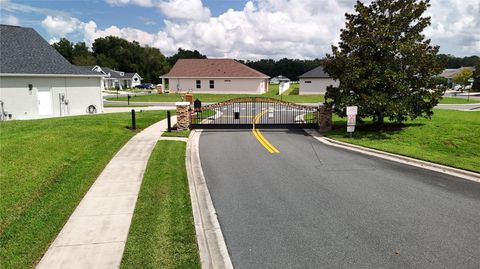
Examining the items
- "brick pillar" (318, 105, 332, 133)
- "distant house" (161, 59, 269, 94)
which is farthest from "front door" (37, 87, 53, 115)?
"distant house" (161, 59, 269, 94)

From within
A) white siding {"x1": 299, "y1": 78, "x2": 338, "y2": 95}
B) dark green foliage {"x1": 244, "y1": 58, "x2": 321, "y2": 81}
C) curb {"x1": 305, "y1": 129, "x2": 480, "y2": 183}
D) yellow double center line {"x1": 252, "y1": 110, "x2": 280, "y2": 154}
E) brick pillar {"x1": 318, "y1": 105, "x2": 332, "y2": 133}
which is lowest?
curb {"x1": 305, "y1": 129, "x2": 480, "y2": 183}

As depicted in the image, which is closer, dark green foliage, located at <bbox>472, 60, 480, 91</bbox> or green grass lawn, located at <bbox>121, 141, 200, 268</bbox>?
green grass lawn, located at <bbox>121, 141, 200, 268</bbox>

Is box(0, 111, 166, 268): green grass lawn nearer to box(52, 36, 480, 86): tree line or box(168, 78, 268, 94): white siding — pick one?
box(168, 78, 268, 94): white siding

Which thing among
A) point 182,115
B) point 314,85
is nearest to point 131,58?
point 314,85

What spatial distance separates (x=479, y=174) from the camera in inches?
391

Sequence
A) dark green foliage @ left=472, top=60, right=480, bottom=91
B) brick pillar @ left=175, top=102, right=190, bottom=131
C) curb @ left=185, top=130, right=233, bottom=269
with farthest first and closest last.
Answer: dark green foliage @ left=472, top=60, right=480, bottom=91 → brick pillar @ left=175, top=102, right=190, bottom=131 → curb @ left=185, top=130, right=233, bottom=269

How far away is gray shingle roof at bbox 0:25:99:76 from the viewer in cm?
2455

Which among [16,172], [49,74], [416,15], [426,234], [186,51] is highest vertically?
[186,51]

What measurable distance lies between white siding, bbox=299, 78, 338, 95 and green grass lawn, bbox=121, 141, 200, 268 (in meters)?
47.2

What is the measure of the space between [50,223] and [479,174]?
10.3 m

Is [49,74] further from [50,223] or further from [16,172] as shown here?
[50,223]

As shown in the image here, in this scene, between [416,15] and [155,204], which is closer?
[155,204]

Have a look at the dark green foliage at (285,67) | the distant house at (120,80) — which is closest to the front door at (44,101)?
the distant house at (120,80)

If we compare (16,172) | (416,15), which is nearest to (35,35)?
(16,172)
